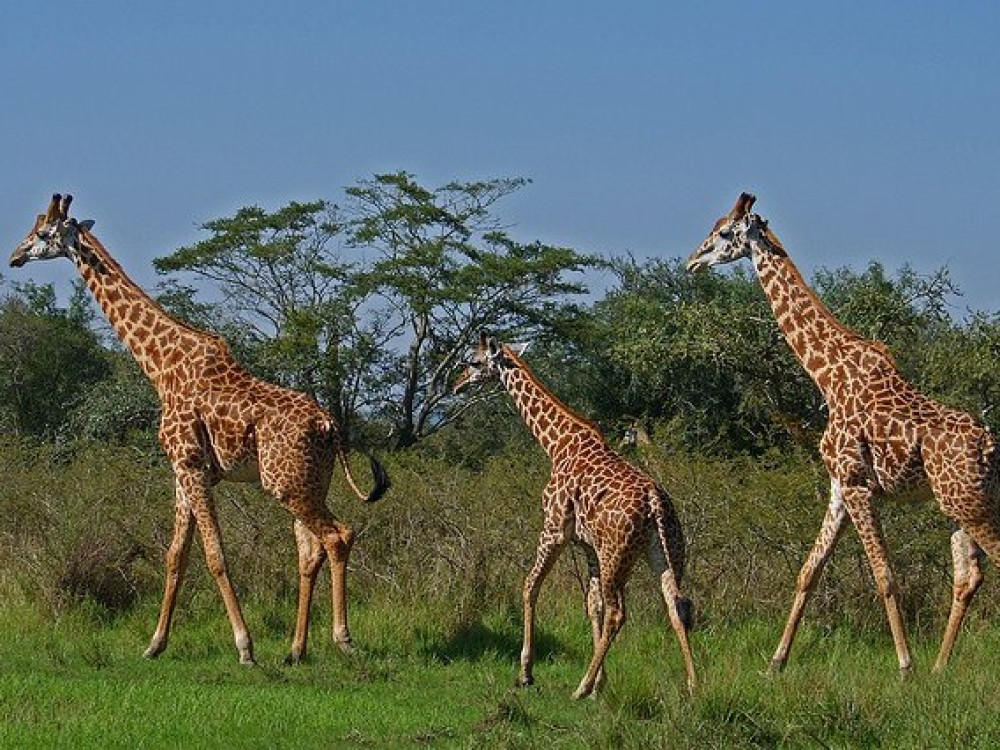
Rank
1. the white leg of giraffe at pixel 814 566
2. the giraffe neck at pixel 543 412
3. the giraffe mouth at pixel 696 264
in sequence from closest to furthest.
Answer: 1. the white leg of giraffe at pixel 814 566
2. the giraffe neck at pixel 543 412
3. the giraffe mouth at pixel 696 264

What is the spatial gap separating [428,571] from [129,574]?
2405 millimetres

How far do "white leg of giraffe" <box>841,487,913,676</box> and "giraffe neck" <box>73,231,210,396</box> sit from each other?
15.9ft

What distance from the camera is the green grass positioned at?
28.7 feet

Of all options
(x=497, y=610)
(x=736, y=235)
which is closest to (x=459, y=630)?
(x=497, y=610)

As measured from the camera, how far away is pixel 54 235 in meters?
13.1

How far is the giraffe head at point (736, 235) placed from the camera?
12281 mm

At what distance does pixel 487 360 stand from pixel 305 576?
6.84 feet

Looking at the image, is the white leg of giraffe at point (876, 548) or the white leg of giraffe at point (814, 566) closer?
the white leg of giraffe at point (876, 548)

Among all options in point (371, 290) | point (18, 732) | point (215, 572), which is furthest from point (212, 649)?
point (371, 290)

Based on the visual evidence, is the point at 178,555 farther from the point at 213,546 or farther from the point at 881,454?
the point at 881,454

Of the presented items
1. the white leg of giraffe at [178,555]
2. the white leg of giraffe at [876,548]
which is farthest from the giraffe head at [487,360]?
the white leg of giraffe at [876,548]

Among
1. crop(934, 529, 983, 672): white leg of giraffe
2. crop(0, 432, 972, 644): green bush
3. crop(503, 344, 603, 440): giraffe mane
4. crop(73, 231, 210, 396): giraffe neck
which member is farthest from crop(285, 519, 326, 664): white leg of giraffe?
crop(934, 529, 983, 672): white leg of giraffe

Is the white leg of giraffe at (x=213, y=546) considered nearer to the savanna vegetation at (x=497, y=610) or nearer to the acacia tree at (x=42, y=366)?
the savanna vegetation at (x=497, y=610)

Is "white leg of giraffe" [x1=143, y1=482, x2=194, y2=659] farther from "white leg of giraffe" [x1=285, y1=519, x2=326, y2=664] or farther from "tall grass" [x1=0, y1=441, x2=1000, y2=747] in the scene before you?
"white leg of giraffe" [x1=285, y1=519, x2=326, y2=664]
